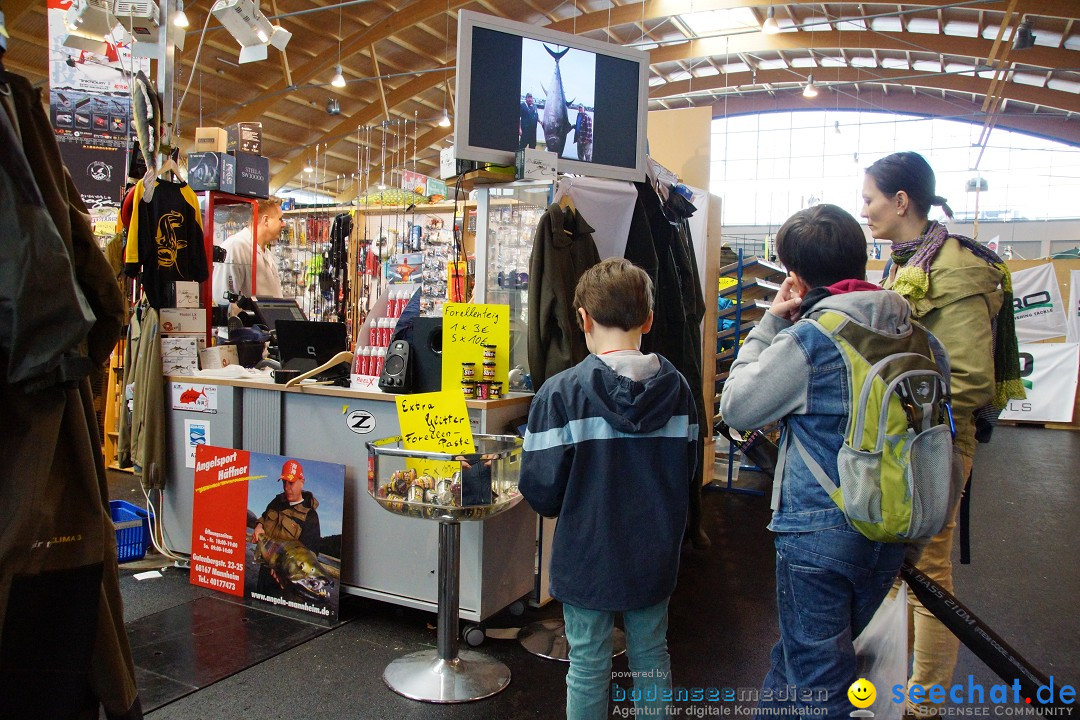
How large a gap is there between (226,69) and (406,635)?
13.9m

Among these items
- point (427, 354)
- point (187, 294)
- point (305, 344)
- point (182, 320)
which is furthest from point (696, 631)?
point (187, 294)

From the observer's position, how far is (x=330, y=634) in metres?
2.88

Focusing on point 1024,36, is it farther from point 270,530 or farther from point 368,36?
point 270,530

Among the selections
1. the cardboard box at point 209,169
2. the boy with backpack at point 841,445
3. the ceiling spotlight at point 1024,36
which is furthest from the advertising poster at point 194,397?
the ceiling spotlight at point 1024,36

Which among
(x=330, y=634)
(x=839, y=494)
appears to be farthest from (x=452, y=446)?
(x=839, y=494)

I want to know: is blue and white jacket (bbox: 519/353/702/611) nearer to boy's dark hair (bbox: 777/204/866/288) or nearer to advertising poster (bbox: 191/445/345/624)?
boy's dark hair (bbox: 777/204/866/288)

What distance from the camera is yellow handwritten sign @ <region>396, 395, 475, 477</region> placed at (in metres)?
2.39

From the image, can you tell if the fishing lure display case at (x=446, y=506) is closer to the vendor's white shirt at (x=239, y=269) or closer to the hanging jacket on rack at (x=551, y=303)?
the hanging jacket on rack at (x=551, y=303)

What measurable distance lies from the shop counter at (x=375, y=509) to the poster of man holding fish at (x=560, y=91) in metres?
1.18

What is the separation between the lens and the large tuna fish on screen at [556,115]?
333 cm

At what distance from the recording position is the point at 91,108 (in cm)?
551

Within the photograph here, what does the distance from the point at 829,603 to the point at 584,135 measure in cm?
249

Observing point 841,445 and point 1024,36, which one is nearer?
point 841,445

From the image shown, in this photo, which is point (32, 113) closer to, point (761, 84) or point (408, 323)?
point (408, 323)
